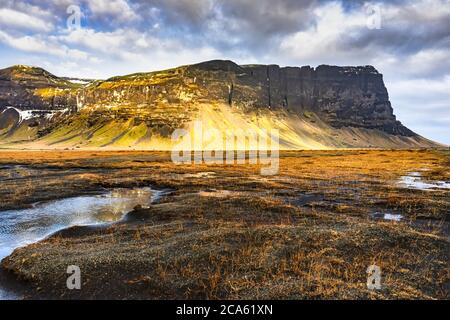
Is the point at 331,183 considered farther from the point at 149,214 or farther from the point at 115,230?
the point at 115,230

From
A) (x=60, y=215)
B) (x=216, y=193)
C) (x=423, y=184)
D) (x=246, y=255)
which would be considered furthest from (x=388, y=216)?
(x=60, y=215)

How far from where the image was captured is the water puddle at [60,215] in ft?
82.4

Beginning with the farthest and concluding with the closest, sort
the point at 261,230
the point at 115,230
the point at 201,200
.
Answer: the point at 201,200, the point at 115,230, the point at 261,230

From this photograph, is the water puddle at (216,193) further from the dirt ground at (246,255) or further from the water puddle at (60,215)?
the dirt ground at (246,255)

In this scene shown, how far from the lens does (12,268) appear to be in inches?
708

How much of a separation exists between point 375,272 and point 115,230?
16.7 metres

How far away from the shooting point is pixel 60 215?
108ft

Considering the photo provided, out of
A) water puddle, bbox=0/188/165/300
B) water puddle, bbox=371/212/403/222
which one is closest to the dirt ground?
water puddle, bbox=371/212/403/222

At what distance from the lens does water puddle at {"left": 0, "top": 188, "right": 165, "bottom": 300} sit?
82.4ft

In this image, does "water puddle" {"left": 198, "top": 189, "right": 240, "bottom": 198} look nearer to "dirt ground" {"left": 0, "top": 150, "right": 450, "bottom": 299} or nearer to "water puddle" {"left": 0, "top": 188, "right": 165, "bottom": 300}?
"water puddle" {"left": 0, "top": 188, "right": 165, "bottom": 300}

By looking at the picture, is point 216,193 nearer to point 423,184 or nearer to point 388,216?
point 388,216
